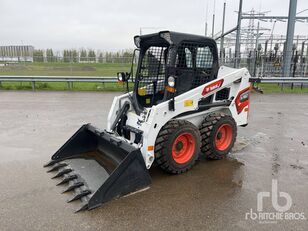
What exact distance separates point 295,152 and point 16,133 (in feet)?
21.7

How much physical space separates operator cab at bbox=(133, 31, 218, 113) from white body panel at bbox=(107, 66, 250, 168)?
225mm

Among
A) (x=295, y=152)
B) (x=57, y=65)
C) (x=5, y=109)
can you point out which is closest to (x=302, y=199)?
(x=295, y=152)

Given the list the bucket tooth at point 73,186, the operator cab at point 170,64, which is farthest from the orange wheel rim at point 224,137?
the bucket tooth at point 73,186

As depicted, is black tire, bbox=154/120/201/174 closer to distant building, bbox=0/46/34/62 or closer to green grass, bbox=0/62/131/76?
green grass, bbox=0/62/131/76

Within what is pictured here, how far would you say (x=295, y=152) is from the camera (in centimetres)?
554

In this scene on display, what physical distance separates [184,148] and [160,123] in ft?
2.41

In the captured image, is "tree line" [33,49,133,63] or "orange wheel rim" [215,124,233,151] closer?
"orange wheel rim" [215,124,233,151]

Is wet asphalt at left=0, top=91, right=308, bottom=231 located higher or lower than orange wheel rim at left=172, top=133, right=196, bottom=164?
lower

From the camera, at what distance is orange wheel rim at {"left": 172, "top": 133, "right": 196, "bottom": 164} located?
4.41 meters

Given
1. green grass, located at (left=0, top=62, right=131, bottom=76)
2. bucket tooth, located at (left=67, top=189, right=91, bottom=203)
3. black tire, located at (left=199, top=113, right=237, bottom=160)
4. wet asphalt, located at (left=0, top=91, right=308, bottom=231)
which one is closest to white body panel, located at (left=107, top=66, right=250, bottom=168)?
black tire, located at (left=199, top=113, right=237, bottom=160)

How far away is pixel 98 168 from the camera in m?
4.25

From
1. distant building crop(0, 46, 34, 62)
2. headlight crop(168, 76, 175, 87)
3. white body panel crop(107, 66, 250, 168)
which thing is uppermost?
distant building crop(0, 46, 34, 62)

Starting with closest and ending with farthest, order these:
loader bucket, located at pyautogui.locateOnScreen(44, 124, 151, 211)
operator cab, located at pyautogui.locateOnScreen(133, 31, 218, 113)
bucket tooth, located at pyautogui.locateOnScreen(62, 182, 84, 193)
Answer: loader bucket, located at pyautogui.locateOnScreen(44, 124, 151, 211)
bucket tooth, located at pyautogui.locateOnScreen(62, 182, 84, 193)
operator cab, located at pyautogui.locateOnScreen(133, 31, 218, 113)

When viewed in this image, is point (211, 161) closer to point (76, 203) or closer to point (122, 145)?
point (122, 145)
